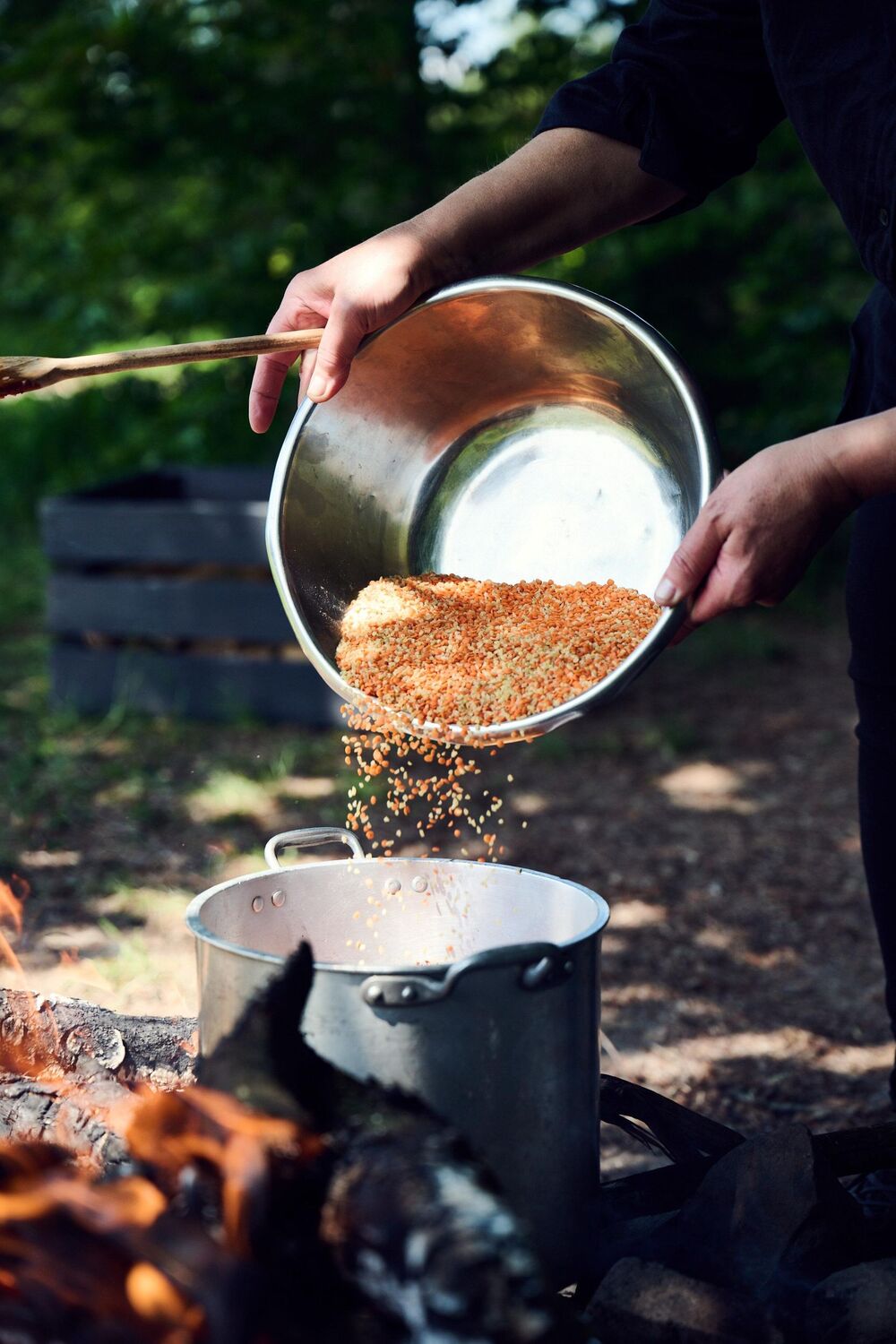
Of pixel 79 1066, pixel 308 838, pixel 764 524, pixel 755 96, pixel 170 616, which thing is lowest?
pixel 170 616

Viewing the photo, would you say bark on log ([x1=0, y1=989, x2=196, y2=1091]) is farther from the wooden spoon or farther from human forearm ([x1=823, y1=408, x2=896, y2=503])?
human forearm ([x1=823, y1=408, x2=896, y2=503])

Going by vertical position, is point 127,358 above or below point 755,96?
below

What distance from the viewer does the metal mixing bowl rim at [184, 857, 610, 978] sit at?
1.34 metres

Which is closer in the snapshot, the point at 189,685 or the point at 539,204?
the point at 539,204

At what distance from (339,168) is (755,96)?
385 cm

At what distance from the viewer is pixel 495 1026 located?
4.56 feet

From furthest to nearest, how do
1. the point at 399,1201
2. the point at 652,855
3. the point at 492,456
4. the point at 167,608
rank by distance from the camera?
the point at 167,608, the point at 652,855, the point at 492,456, the point at 399,1201

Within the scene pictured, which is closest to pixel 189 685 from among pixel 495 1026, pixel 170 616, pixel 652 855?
pixel 170 616

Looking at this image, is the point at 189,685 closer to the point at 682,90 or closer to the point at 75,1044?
the point at 75,1044

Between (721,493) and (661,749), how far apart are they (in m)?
2.93

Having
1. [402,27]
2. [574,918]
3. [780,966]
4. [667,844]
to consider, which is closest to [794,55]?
[574,918]

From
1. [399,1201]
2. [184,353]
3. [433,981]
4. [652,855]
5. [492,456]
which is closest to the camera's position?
[399,1201]

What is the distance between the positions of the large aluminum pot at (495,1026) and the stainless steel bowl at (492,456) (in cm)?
36

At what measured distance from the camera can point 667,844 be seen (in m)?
3.61
